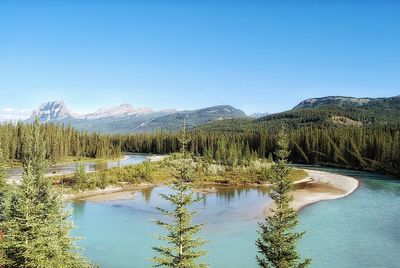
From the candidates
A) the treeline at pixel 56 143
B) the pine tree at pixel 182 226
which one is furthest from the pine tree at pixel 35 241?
the treeline at pixel 56 143

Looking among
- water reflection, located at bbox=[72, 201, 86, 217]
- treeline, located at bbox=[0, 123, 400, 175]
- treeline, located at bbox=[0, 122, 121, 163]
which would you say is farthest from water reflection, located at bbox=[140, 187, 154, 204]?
treeline, located at bbox=[0, 122, 121, 163]

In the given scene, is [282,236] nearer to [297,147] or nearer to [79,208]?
[79,208]

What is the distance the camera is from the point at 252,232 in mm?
49719

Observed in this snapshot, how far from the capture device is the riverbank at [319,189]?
71062 millimetres

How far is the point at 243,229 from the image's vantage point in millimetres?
51312

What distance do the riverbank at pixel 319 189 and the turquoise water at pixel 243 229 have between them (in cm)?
256


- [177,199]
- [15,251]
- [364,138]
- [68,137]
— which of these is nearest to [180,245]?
[177,199]

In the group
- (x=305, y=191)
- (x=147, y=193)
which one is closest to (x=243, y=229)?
(x=147, y=193)

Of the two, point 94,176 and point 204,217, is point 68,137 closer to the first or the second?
point 94,176

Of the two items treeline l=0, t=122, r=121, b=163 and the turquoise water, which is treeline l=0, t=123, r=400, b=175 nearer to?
treeline l=0, t=122, r=121, b=163

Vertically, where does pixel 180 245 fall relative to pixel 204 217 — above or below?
above

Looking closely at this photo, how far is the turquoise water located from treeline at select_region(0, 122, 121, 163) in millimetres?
61773

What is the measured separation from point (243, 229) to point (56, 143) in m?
119

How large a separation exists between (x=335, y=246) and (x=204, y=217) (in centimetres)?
2135
